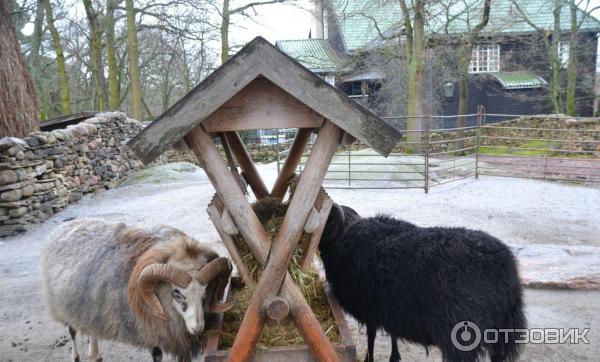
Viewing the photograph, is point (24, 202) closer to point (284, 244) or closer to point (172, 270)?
point (172, 270)

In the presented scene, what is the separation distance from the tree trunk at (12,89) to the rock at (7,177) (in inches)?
52.9

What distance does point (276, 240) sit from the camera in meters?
2.49

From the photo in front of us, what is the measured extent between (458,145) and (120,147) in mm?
12898

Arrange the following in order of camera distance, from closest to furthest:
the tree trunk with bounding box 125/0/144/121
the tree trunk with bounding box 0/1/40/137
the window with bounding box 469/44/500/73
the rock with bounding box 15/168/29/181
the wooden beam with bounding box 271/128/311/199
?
the wooden beam with bounding box 271/128/311/199
the rock with bounding box 15/168/29/181
the tree trunk with bounding box 0/1/40/137
the tree trunk with bounding box 125/0/144/121
the window with bounding box 469/44/500/73

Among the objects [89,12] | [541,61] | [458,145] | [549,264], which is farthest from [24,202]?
[541,61]

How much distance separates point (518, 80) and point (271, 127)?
24.7m

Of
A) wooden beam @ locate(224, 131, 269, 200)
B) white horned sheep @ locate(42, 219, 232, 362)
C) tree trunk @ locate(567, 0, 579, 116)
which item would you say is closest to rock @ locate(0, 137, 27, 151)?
white horned sheep @ locate(42, 219, 232, 362)

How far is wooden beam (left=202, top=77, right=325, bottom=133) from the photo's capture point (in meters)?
2.49

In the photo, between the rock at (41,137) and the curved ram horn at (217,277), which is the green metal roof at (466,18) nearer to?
the rock at (41,137)

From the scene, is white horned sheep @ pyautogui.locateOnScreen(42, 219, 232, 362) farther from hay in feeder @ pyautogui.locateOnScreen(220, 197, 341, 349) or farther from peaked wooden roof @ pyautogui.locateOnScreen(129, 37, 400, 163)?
peaked wooden roof @ pyautogui.locateOnScreen(129, 37, 400, 163)

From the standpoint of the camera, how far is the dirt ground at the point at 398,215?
4.11 metres

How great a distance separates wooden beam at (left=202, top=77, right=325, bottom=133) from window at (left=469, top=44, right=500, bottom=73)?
24143mm

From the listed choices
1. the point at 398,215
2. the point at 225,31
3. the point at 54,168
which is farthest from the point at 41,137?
the point at 225,31

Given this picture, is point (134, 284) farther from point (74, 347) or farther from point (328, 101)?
point (328, 101)
